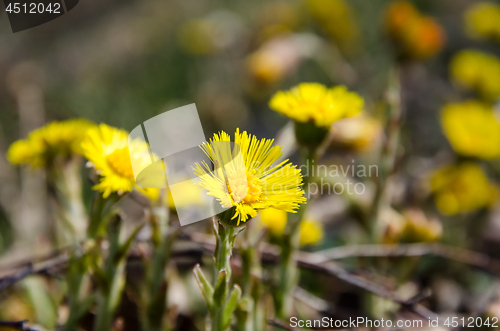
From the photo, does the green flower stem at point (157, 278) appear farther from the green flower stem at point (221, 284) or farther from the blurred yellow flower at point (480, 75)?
the blurred yellow flower at point (480, 75)

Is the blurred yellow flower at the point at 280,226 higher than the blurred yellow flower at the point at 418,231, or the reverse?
the blurred yellow flower at the point at 280,226

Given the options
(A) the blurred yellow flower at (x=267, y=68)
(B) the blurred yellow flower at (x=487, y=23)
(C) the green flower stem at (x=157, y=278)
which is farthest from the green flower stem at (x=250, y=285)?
(B) the blurred yellow flower at (x=487, y=23)

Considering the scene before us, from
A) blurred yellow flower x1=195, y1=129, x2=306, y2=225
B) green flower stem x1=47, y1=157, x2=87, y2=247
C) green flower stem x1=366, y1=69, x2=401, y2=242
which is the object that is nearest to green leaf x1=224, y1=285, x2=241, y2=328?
blurred yellow flower x1=195, y1=129, x2=306, y2=225

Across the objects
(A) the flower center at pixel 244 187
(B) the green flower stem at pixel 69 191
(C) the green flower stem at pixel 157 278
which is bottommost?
(C) the green flower stem at pixel 157 278

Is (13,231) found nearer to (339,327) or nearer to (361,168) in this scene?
(339,327)

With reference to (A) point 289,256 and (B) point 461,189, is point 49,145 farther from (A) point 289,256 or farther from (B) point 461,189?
(B) point 461,189

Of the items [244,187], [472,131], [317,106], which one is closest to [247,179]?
[244,187]

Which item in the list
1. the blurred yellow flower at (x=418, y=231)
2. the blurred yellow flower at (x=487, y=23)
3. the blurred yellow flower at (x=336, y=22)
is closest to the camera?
the blurred yellow flower at (x=418, y=231)

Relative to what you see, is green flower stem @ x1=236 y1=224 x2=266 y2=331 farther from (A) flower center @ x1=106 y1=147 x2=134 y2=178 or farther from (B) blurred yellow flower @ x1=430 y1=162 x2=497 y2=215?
(B) blurred yellow flower @ x1=430 y1=162 x2=497 y2=215
